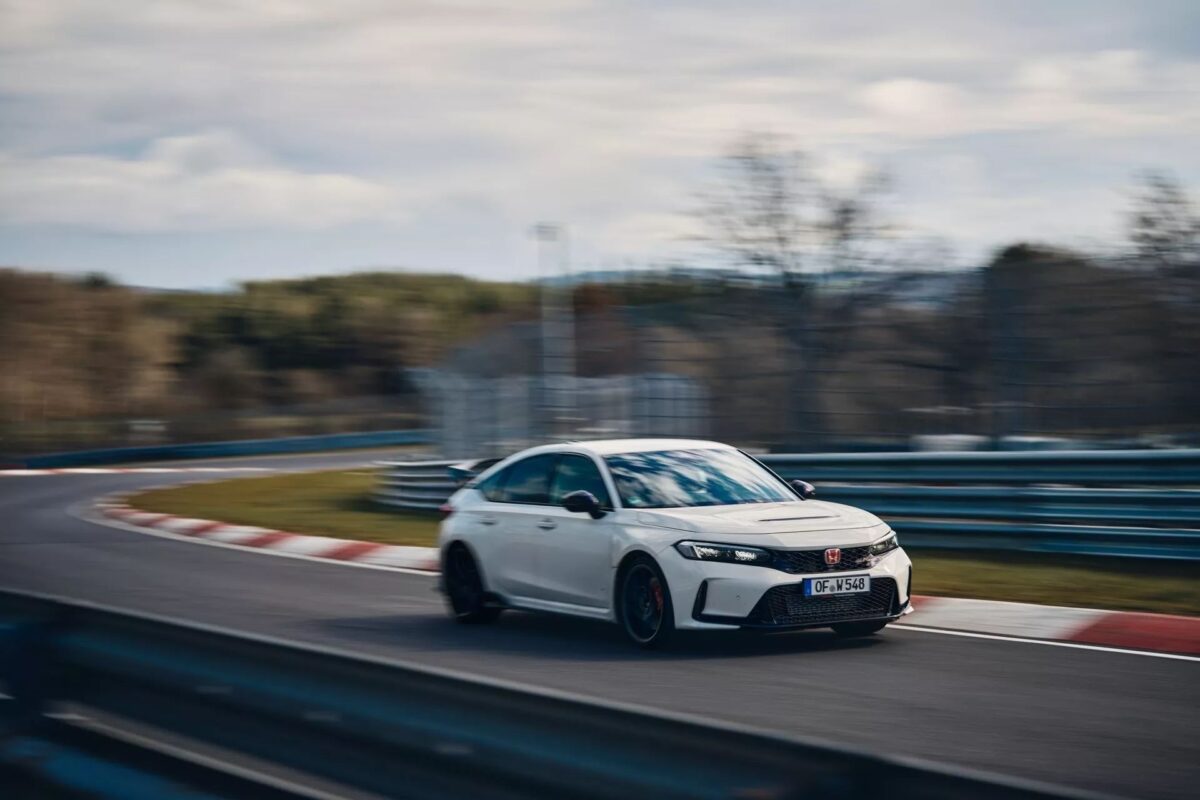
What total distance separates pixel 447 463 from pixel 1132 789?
1830 cm

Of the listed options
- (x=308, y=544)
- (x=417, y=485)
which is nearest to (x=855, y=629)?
(x=308, y=544)

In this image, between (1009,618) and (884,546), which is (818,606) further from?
(1009,618)

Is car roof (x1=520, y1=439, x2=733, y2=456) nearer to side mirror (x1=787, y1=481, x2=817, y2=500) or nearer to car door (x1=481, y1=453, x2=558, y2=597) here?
car door (x1=481, y1=453, x2=558, y2=597)

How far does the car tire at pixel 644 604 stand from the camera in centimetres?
983

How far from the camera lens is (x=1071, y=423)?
597 inches

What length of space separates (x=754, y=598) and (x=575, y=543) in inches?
61.5

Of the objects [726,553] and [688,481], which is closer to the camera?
[726,553]

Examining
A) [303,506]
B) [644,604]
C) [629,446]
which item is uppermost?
[629,446]

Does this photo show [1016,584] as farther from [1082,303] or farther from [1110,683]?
[1110,683]

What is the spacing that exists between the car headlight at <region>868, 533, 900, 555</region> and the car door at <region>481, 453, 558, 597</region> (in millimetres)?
2340

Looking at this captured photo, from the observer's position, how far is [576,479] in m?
11.0

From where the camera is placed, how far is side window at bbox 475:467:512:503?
38.5 feet

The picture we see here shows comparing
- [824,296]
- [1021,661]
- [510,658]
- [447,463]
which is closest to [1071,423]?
[824,296]

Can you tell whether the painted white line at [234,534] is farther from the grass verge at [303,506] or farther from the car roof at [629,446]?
the car roof at [629,446]
